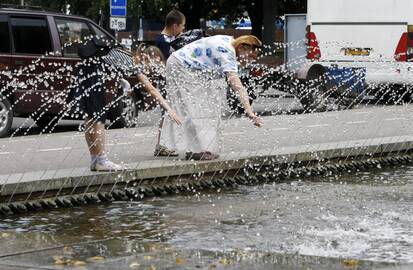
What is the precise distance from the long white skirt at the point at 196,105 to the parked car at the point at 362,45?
41.0 ft

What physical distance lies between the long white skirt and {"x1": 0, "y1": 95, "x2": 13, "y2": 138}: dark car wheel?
5.86 metres

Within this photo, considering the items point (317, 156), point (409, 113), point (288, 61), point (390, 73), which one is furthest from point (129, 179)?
point (288, 61)

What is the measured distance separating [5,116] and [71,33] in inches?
79.2

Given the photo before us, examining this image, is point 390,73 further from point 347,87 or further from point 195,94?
point 195,94

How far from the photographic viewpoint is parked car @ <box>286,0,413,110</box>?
25.0 metres

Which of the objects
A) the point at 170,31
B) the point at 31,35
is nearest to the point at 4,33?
the point at 31,35

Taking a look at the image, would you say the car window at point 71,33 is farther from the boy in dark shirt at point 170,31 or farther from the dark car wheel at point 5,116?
the boy in dark shirt at point 170,31

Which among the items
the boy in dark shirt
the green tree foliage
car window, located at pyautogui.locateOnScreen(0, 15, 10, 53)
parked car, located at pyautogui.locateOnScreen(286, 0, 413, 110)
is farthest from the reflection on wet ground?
the green tree foliage

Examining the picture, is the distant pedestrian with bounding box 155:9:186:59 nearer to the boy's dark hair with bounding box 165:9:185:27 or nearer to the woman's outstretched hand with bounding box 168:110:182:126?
Result: the boy's dark hair with bounding box 165:9:185:27

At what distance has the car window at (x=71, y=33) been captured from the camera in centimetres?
1875

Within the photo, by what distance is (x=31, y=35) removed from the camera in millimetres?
18547

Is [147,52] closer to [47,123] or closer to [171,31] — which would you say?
[171,31]

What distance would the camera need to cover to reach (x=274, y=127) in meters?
18.6

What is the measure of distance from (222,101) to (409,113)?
11.1 metres
